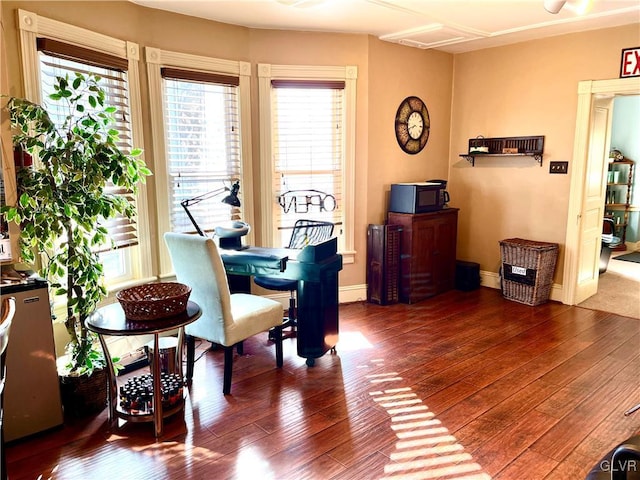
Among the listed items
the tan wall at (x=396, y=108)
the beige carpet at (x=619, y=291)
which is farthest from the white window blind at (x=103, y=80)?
the beige carpet at (x=619, y=291)

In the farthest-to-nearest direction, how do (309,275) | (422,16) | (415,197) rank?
(415,197)
(422,16)
(309,275)

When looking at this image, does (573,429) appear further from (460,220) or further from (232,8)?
(232,8)

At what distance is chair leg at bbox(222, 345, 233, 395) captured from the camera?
2.98m

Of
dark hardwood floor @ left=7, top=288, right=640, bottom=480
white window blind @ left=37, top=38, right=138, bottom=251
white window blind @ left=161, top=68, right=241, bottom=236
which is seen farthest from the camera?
white window blind @ left=161, top=68, right=241, bottom=236

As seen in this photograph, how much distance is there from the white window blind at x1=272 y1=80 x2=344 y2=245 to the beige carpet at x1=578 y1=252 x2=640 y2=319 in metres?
2.80

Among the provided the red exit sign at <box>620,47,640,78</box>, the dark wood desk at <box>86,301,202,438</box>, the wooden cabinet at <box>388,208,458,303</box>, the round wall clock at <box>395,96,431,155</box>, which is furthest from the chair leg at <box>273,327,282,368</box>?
the red exit sign at <box>620,47,640,78</box>

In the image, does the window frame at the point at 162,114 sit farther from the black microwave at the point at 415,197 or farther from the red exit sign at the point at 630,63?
the red exit sign at the point at 630,63

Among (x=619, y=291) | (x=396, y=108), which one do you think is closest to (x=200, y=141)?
→ (x=396, y=108)

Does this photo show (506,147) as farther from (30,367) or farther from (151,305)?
(30,367)

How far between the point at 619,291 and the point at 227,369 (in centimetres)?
451

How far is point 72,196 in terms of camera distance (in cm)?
253

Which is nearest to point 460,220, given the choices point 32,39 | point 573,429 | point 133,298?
point 573,429

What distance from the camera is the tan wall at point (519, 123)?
4484 millimetres

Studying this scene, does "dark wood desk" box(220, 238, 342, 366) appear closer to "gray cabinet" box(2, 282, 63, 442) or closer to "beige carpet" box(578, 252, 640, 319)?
"gray cabinet" box(2, 282, 63, 442)
